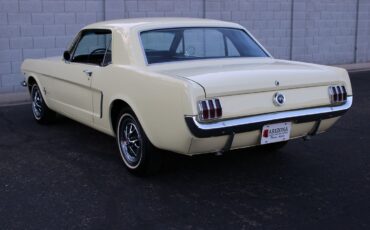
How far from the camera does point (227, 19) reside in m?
13.0

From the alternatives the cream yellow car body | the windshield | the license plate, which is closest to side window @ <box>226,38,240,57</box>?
the windshield

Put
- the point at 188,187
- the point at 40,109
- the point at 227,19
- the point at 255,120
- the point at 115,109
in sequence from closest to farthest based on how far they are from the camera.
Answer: the point at 255,120 < the point at 188,187 < the point at 115,109 < the point at 40,109 < the point at 227,19

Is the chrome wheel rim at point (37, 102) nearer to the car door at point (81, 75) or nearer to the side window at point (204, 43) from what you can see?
the car door at point (81, 75)

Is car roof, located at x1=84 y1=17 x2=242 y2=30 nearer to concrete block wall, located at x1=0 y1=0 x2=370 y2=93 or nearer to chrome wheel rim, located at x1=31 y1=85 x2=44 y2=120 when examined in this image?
chrome wheel rim, located at x1=31 y1=85 x2=44 y2=120

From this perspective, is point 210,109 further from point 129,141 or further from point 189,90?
point 129,141

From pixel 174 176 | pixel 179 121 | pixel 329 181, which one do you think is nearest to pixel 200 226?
pixel 179 121

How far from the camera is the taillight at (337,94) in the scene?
16.2 feet

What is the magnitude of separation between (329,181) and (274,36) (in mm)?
9402

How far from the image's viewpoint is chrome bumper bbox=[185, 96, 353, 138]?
425 centimetres

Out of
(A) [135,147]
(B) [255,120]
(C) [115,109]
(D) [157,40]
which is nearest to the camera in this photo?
(B) [255,120]

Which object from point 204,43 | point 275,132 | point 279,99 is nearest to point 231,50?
point 204,43

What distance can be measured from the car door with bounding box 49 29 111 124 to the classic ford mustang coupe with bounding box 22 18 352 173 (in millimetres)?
12

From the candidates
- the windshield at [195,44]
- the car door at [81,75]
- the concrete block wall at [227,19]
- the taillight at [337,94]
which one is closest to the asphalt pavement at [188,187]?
the car door at [81,75]

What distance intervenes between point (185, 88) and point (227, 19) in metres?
9.07
